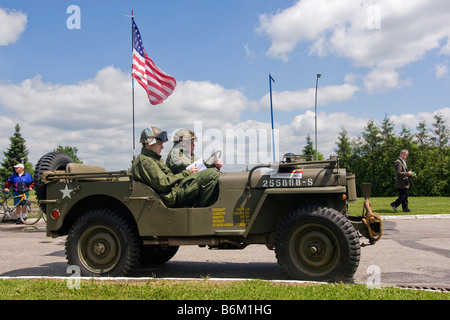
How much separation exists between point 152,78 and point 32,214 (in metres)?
8.49

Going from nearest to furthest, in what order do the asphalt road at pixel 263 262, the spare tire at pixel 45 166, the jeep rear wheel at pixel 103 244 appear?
the jeep rear wheel at pixel 103 244 → the asphalt road at pixel 263 262 → the spare tire at pixel 45 166

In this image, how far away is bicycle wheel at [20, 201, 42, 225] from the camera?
45.6 ft

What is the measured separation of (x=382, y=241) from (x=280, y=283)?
179 inches

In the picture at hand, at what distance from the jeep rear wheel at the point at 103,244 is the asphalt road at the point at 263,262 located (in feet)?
1.65

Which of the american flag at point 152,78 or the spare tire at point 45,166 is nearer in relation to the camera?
the spare tire at point 45,166

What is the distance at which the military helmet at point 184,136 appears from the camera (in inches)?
244

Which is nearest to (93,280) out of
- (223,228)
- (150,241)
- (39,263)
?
(150,241)

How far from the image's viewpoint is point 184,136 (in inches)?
244

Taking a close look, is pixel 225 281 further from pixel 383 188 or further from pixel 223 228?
pixel 383 188

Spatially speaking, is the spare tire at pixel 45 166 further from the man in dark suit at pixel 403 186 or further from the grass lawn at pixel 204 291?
the man in dark suit at pixel 403 186

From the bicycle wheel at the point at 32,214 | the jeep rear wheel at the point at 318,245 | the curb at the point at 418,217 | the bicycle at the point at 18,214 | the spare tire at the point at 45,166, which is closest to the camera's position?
the jeep rear wheel at the point at 318,245

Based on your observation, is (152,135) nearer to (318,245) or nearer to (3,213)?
(318,245)

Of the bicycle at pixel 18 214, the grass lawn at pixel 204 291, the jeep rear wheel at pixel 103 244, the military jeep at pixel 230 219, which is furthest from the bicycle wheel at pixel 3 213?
the grass lawn at pixel 204 291
